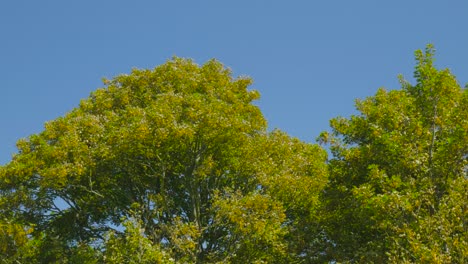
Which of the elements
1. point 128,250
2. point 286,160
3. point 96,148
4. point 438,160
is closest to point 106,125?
point 96,148

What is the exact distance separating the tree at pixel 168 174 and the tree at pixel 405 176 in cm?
362

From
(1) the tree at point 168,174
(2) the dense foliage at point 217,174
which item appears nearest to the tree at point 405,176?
(2) the dense foliage at point 217,174

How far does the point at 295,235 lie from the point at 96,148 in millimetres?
13353

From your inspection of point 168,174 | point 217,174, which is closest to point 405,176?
point 217,174

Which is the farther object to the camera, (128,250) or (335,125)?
(335,125)

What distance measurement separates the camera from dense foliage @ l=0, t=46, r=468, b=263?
25.9 metres

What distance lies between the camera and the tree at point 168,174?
29391 millimetres

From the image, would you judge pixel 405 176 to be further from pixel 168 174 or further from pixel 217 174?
pixel 168 174

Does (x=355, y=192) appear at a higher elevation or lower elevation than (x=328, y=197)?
lower

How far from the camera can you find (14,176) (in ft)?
108

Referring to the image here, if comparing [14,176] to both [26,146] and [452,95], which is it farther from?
[452,95]

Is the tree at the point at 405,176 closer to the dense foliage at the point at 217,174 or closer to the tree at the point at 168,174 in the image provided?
the dense foliage at the point at 217,174

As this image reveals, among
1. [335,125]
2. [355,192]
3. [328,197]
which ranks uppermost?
[335,125]

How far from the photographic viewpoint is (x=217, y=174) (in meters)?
32.8
